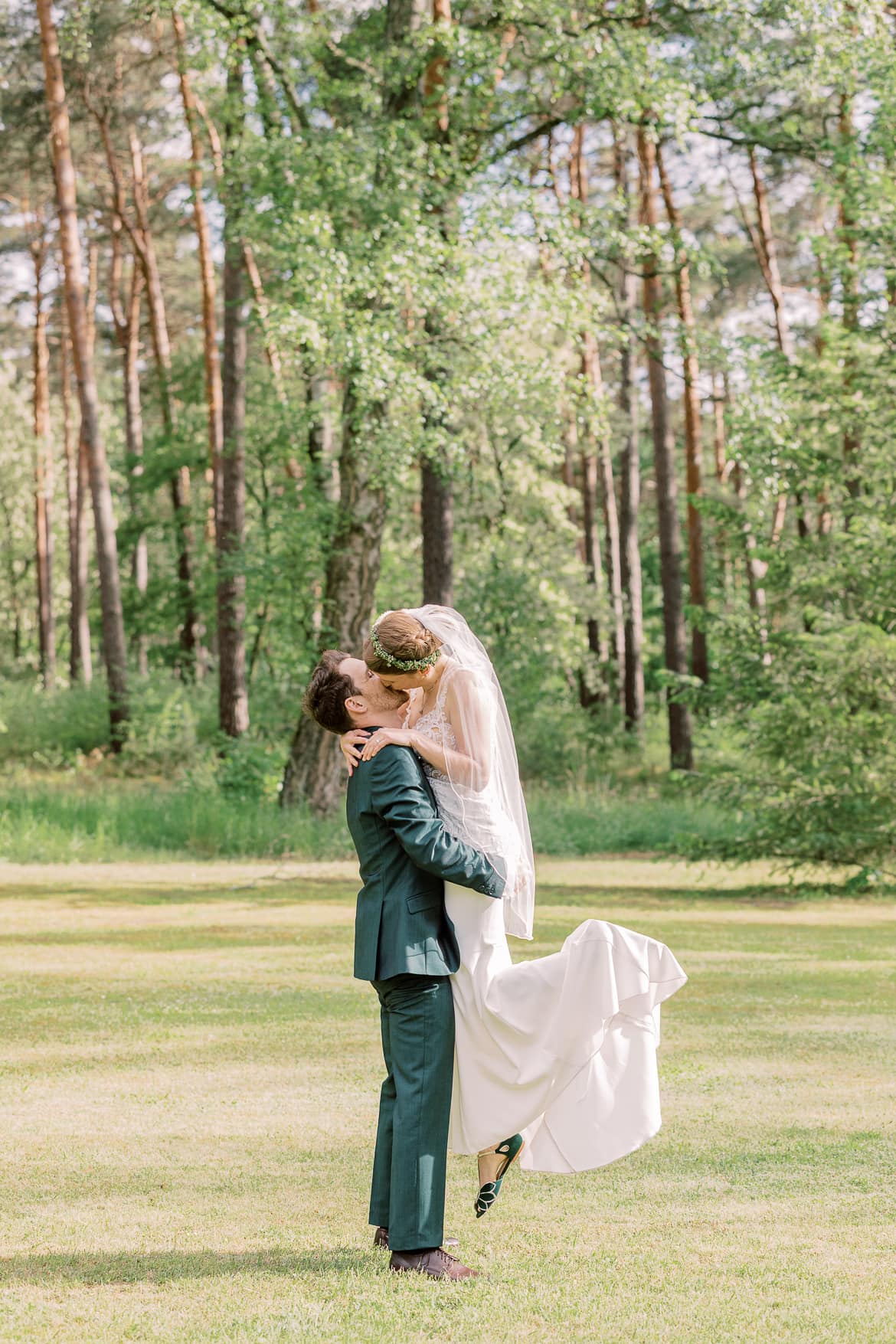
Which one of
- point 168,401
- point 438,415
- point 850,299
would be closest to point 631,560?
point 168,401

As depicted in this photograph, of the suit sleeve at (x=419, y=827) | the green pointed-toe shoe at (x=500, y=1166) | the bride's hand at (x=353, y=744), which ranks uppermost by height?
the bride's hand at (x=353, y=744)

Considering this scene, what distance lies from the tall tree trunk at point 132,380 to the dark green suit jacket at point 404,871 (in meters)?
31.2

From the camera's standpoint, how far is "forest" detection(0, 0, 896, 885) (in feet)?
56.1

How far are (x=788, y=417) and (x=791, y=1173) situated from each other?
46.3ft

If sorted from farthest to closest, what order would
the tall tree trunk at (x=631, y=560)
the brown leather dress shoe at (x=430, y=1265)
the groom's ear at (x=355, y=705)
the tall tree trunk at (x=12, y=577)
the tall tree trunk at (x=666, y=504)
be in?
the tall tree trunk at (x=12, y=577) < the tall tree trunk at (x=631, y=560) < the tall tree trunk at (x=666, y=504) < the groom's ear at (x=355, y=705) < the brown leather dress shoe at (x=430, y=1265)

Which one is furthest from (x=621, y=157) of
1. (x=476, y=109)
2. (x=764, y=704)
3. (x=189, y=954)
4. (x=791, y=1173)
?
(x=791, y=1173)

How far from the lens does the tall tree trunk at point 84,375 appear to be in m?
27.4

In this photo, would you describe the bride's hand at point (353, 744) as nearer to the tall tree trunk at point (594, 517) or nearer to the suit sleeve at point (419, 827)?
the suit sleeve at point (419, 827)

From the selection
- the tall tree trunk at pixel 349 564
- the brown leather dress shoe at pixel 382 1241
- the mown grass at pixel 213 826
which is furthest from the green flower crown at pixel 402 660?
the tall tree trunk at pixel 349 564

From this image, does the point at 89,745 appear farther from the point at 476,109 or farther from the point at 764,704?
the point at 764,704

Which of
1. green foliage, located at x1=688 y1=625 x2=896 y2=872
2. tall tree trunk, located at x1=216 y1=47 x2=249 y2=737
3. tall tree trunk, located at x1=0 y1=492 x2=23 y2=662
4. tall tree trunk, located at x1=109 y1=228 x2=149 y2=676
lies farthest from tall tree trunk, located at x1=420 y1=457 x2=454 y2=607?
tall tree trunk, located at x1=0 y1=492 x2=23 y2=662

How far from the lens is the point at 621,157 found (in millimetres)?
34062

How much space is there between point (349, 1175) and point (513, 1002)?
1.57 meters

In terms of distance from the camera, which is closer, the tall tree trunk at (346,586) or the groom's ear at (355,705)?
the groom's ear at (355,705)
